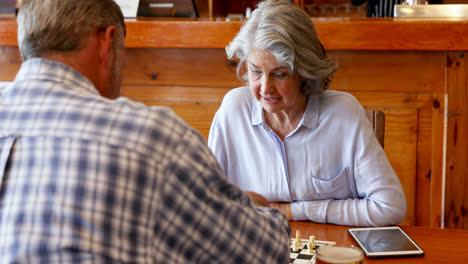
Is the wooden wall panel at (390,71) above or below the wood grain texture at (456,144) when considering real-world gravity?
above

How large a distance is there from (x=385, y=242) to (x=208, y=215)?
626 mm

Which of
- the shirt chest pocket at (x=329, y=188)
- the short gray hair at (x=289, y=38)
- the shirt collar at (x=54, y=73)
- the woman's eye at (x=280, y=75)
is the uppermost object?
the shirt collar at (x=54, y=73)

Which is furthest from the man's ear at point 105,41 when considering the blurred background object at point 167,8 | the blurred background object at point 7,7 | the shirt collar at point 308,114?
the blurred background object at point 7,7

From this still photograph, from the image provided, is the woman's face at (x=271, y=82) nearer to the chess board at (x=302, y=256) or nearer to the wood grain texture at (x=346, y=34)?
the chess board at (x=302, y=256)

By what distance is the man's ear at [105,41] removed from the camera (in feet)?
3.07

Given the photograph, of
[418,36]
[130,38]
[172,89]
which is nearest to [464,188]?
[418,36]

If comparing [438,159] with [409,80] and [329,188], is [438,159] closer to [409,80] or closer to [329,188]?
[409,80]

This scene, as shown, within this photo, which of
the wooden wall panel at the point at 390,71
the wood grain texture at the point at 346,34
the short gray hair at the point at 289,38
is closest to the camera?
the short gray hair at the point at 289,38

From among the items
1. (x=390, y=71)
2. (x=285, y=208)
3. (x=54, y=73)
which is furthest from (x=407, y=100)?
(x=54, y=73)

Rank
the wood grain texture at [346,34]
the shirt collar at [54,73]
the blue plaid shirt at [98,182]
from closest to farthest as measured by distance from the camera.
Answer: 1. the blue plaid shirt at [98,182]
2. the shirt collar at [54,73]
3. the wood grain texture at [346,34]

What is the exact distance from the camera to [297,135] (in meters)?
1.75

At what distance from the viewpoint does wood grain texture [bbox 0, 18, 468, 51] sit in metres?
2.35

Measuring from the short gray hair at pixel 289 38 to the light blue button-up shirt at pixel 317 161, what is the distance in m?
0.14

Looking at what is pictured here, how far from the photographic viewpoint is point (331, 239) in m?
1.37
